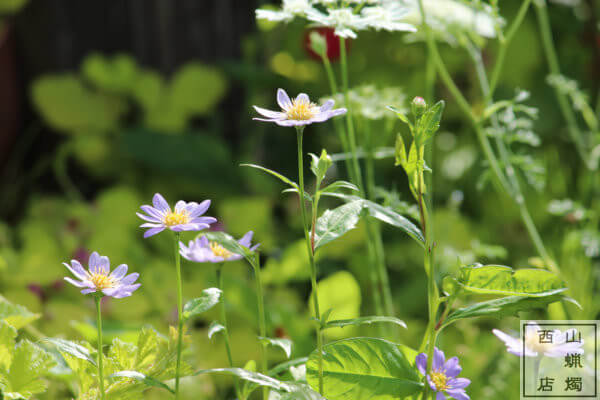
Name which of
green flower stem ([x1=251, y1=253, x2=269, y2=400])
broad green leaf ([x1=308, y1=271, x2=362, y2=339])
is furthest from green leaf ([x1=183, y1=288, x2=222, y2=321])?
broad green leaf ([x1=308, y1=271, x2=362, y2=339])

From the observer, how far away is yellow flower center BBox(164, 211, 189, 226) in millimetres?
322

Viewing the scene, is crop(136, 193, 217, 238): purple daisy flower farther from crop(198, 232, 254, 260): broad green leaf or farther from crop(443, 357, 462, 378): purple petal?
crop(443, 357, 462, 378): purple petal

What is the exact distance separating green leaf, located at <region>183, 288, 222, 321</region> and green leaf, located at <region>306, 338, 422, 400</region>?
0.07m

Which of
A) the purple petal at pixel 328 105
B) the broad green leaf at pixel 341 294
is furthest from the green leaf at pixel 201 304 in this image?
the broad green leaf at pixel 341 294

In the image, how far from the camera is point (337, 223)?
33 centimetres

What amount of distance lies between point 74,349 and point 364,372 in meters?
0.16

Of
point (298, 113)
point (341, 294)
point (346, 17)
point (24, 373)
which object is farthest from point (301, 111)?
point (341, 294)

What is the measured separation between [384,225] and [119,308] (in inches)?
20.2

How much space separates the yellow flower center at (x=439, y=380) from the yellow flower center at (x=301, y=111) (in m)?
0.16

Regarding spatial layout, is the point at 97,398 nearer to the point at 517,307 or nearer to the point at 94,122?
the point at 517,307

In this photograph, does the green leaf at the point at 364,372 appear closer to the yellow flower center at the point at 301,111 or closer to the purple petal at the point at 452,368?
the purple petal at the point at 452,368

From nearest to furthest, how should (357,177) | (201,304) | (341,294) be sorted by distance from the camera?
(201,304) → (357,177) → (341,294)

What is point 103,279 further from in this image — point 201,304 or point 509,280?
point 509,280

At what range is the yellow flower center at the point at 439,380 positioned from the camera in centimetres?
32
